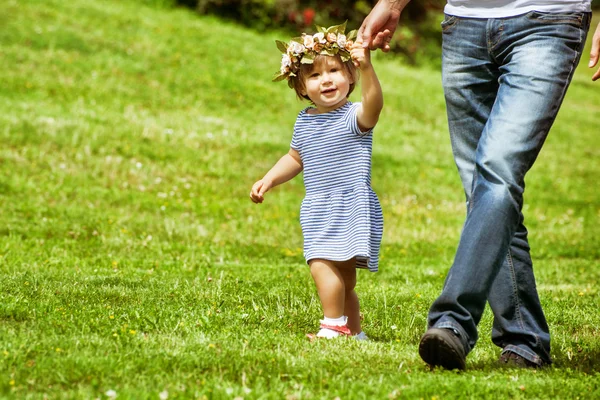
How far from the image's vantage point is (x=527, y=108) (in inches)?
149

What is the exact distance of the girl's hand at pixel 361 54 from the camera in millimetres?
4250

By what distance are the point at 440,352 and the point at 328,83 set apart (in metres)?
1.71

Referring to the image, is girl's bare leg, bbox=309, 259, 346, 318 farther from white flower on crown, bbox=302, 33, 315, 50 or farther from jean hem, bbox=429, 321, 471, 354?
white flower on crown, bbox=302, 33, 315, 50

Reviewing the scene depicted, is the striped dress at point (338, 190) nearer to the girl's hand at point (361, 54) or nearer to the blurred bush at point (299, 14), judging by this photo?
the girl's hand at point (361, 54)

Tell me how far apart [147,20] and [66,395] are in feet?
60.0

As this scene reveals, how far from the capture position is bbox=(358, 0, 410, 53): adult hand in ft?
13.6

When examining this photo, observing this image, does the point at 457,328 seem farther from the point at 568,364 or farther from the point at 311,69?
the point at 311,69

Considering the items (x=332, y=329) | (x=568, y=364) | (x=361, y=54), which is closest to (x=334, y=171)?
(x=361, y=54)

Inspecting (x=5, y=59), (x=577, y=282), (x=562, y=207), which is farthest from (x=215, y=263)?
(x=5, y=59)

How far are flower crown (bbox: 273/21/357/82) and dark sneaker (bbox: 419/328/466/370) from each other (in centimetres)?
174

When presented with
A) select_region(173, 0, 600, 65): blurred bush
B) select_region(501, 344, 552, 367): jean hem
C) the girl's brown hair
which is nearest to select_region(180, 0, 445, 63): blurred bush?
select_region(173, 0, 600, 65): blurred bush

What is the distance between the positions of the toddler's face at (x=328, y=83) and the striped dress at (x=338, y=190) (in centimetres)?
7

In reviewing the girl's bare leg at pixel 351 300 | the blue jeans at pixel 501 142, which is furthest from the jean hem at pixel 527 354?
the girl's bare leg at pixel 351 300

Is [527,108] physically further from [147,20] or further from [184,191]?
[147,20]
